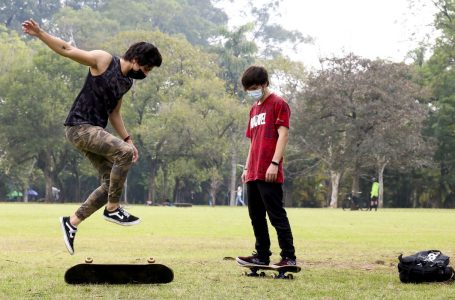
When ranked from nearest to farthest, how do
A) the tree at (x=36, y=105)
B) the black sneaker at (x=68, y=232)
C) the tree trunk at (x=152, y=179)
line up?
the black sneaker at (x=68, y=232) < the tree at (x=36, y=105) < the tree trunk at (x=152, y=179)

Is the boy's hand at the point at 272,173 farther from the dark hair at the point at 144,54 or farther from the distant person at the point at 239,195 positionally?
the distant person at the point at 239,195

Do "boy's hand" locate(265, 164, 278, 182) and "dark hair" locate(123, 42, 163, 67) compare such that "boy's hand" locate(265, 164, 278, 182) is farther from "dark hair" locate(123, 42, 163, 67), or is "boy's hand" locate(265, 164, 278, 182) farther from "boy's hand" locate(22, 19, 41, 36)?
"boy's hand" locate(22, 19, 41, 36)

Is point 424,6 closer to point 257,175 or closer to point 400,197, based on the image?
point 400,197

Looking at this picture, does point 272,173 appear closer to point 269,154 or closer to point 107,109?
point 269,154

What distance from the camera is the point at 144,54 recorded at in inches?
293

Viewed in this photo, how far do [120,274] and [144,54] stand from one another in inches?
82.3

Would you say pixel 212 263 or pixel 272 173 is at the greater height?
pixel 272 173

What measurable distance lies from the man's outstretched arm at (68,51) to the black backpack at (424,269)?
11.4 feet

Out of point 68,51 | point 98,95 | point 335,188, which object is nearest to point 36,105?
point 335,188

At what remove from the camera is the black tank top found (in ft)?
24.7

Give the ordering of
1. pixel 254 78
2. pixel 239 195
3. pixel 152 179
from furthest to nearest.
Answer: pixel 152 179 < pixel 239 195 < pixel 254 78

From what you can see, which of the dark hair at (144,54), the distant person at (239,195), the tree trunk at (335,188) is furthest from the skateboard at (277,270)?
the tree trunk at (335,188)

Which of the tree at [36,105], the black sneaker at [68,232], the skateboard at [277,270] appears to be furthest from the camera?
the tree at [36,105]

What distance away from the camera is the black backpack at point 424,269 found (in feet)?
24.8
